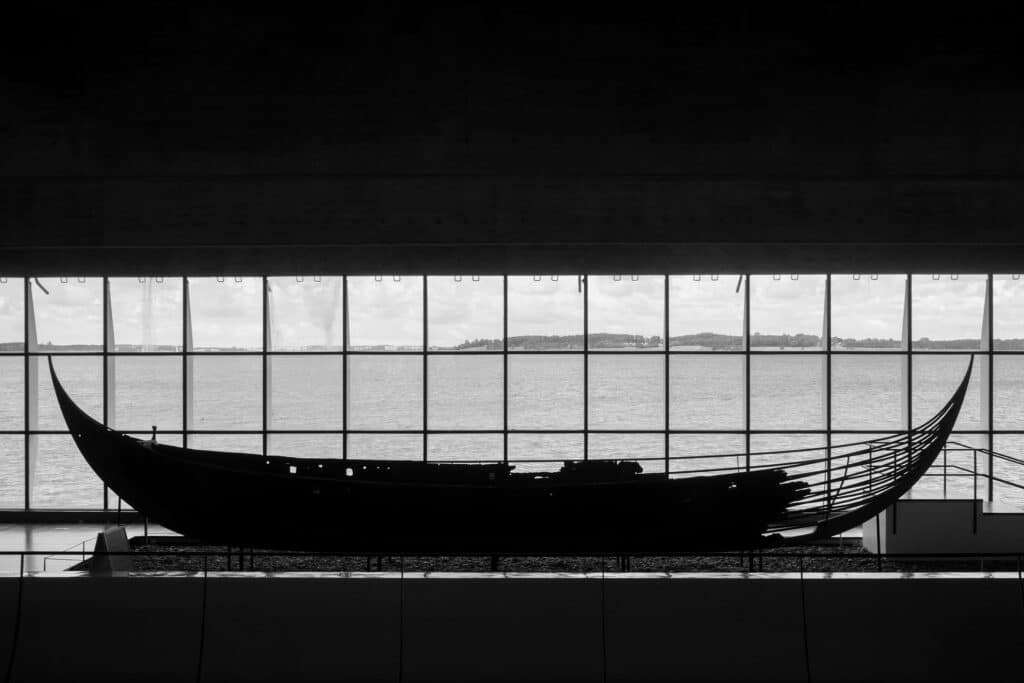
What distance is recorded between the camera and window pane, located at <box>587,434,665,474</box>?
132 feet

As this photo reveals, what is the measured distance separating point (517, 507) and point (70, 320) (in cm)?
4701

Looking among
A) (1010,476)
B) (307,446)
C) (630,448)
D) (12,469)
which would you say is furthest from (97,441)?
(307,446)

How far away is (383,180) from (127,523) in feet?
29.6

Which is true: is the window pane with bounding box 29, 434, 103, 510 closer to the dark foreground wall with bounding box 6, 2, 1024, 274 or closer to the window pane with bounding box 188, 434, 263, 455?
the window pane with bounding box 188, 434, 263, 455

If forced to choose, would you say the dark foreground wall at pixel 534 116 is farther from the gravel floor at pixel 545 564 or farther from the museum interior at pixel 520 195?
the gravel floor at pixel 545 564

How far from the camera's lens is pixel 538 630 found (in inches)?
218

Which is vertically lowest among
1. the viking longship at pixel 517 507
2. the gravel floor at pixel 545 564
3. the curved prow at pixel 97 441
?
the gravel floor at pixel 545 564

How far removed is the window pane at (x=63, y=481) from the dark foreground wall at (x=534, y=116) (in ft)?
93.4

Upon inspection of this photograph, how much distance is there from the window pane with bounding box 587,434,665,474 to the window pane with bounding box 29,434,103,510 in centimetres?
2297

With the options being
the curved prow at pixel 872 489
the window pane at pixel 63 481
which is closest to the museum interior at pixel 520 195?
the curved prow at pixel 872 489

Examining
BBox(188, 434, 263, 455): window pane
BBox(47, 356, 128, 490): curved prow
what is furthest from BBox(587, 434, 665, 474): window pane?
BBox(47, 356, 128, 490): curved prow

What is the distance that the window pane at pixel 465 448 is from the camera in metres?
42.2

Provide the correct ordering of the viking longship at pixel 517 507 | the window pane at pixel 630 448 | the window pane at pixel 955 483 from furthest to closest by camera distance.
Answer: the window pane at pixel 630 448 < the window pane at pixel 955 483 < the viking longship at pixel 517 507

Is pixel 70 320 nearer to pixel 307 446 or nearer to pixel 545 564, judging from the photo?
pixel 307 446
